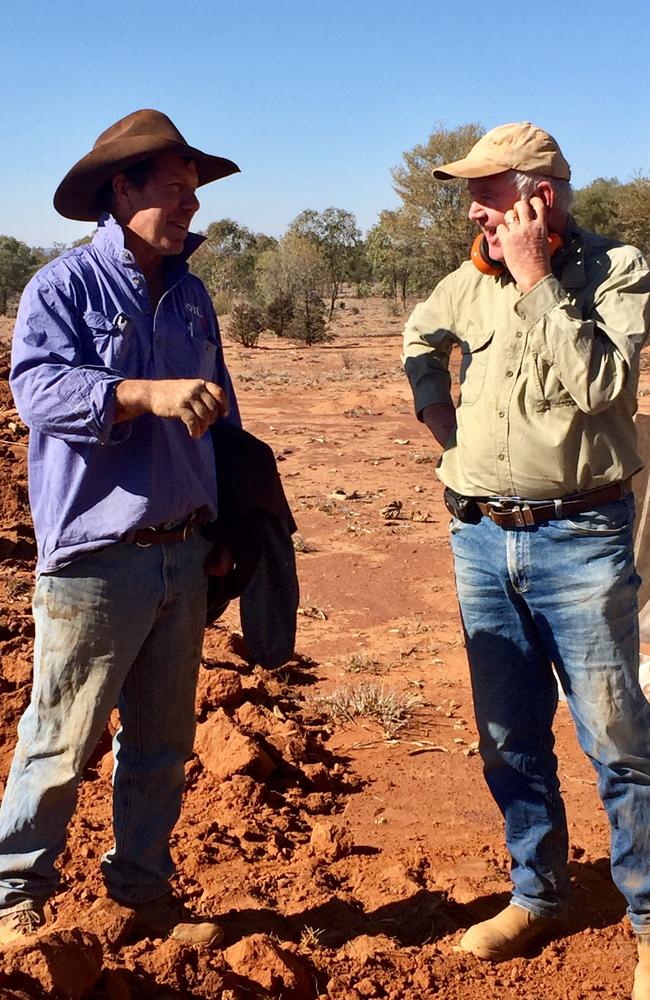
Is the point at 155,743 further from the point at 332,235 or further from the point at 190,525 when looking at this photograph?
the point at 332,235

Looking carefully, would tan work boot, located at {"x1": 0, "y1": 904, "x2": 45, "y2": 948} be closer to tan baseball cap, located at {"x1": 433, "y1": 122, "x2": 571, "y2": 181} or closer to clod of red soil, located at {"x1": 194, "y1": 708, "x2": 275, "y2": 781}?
clod of red soil, located at {"x1": 194, "y1": 708, "x2": 275, "y2": 781}

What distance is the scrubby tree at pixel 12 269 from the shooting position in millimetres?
47156

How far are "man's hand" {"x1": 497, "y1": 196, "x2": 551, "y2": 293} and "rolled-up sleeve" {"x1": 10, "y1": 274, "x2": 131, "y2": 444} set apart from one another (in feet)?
3.52

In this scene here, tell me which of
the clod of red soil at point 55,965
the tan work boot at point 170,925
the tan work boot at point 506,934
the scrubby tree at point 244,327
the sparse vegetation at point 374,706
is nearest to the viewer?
the clod of red soil at point 55,965

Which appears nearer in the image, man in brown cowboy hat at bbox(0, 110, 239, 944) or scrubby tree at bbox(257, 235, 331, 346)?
man in brown cowboy hat at bbox(0, 110, 239, 944)

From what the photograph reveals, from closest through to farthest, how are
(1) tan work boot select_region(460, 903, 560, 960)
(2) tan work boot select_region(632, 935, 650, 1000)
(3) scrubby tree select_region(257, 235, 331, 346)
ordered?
1. (2) tan work boot select_region(632, 935, 650, 1000)
2. (1) tan work boot select_region(460, 903, 560, 960)
3. (3) scrubby tree select_region(257, 235, 331, 346)

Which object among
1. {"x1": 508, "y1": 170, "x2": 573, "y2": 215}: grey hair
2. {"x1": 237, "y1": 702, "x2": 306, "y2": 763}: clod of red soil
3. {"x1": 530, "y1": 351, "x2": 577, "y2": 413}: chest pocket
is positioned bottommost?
{"x1": 237, "y1": 702, "x2": 306, "y2": 763}: clod of red soil

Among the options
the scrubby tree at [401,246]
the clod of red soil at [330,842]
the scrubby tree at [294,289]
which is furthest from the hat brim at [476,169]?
the scrubby tree at [401,246]

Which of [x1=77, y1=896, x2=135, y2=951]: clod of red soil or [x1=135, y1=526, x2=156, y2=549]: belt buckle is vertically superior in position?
[x1=135, y1=526, x2=156, y2=549]: belt buckle

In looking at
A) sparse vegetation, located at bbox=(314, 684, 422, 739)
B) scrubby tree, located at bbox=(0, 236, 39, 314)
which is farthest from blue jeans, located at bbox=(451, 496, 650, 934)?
scrubby tree, located at bbox=(0, 236, 39, 314)

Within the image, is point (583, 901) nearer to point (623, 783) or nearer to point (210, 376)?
point (623, 783)

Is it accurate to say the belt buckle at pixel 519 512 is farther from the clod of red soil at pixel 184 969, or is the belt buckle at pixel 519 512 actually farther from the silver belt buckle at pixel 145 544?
the clod of red soil at pixel 184 969

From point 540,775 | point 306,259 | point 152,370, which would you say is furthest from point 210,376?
point 306,259

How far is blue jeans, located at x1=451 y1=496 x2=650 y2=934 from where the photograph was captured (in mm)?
2910
